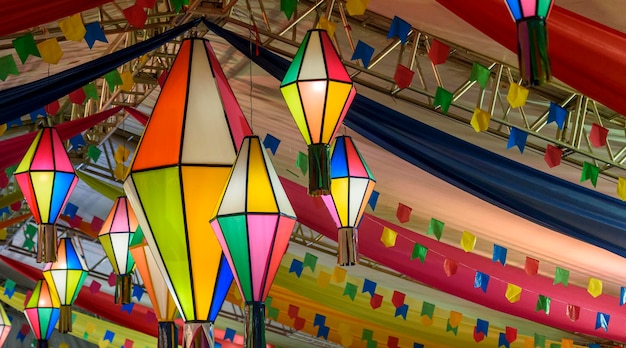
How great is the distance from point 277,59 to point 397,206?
242cm

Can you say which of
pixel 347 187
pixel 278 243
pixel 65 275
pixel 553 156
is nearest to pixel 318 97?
pixel 347 187

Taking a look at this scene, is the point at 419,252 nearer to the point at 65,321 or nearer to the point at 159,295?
the point at 65,321

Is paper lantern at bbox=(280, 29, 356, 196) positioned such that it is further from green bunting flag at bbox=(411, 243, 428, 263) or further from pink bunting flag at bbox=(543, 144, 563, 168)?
green bunting flag at bbox=(411, 243, 428, 263)

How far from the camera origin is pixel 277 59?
487cm

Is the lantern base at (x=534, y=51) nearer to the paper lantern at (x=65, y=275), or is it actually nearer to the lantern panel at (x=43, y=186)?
the lantern panel at (x=43, y=186)

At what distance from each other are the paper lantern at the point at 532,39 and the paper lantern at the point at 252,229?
0.62 metres

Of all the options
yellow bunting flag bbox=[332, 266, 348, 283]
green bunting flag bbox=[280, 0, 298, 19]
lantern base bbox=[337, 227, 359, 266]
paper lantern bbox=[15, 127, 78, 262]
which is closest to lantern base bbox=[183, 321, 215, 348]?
lantern base bbox=[337, 227, 359, 266]

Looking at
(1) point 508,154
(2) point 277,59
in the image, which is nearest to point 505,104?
(1) point 508,154

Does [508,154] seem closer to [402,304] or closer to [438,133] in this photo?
[438,133]

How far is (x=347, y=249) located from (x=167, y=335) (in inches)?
61.2

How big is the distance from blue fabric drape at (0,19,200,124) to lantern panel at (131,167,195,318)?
2431 mm

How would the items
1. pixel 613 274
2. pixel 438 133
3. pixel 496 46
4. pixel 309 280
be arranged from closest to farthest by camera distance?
pixel 438 133 < pixel 496 46 < pixel 613 274 < pixel 309 280

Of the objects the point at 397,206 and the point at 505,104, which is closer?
the point at 505,104

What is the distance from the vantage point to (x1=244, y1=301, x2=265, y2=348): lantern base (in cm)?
212
